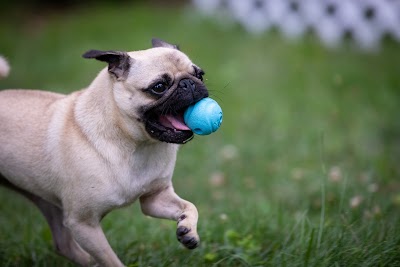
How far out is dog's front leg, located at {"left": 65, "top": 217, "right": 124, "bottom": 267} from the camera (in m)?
3.74

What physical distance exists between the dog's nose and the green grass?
1.55 ft

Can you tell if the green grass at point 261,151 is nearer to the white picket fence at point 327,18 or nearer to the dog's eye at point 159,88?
the white picket fence at point 327,18

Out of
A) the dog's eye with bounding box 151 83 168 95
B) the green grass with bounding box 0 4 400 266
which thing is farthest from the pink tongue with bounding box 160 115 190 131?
the green grass with bounding box 0 4 400 266

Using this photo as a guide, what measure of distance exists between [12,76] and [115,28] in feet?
8.40

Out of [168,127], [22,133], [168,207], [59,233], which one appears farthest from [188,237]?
[22,133]

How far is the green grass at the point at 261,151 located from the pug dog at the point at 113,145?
0.44 m

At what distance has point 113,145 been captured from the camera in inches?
148

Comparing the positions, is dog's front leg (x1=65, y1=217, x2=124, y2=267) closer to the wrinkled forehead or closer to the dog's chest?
the dog's chest

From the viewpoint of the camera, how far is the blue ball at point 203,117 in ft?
11.7

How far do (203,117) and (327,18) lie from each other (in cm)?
684

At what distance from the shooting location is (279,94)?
8047mm

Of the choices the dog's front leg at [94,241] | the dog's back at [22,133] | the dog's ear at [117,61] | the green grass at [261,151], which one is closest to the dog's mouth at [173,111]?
the dog's ear at [117,61]

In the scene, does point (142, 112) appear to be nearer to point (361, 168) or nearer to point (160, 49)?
point (160, 49)

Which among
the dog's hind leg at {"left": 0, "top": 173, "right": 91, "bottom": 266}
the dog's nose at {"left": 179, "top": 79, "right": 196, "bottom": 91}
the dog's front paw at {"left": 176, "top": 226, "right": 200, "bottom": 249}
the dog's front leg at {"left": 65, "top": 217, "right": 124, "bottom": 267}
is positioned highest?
the dog's nose at {"left": 179, "top": 79, "right": 196, "bottom": 91}
